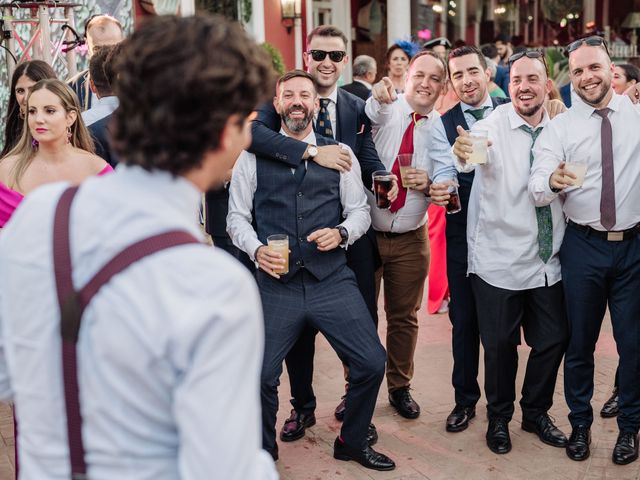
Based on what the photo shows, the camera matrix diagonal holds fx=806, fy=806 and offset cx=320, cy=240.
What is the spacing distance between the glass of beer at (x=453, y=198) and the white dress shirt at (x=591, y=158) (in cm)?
36

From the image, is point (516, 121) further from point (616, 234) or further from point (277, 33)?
point (277, 33)

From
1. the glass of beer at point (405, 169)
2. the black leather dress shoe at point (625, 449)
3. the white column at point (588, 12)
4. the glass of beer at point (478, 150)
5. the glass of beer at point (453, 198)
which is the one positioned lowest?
the black leather dress shoe at point (625, 449)

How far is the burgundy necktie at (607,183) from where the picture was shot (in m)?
3.73

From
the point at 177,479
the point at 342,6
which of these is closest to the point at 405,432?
the point at 177,479

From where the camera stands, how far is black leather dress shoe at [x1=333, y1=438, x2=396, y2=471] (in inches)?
150

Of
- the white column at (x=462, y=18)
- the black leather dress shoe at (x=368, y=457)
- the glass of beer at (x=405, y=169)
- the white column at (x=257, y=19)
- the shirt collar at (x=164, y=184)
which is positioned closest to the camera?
the shirt collar at (x=164, y=184)

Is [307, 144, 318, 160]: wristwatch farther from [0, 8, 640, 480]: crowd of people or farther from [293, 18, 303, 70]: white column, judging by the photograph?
[293, 18, 303, 70]: white column

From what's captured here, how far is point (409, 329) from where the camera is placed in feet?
14.7

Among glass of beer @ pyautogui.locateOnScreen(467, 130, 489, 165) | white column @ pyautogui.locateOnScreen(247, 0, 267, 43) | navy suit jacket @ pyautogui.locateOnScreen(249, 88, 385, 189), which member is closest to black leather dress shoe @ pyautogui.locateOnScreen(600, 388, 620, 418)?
glass of beer @ pyautogui.locateOnScreen(467, 130, 489, 165)

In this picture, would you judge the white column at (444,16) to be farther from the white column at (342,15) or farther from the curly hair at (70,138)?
the curly hair at (70,138)

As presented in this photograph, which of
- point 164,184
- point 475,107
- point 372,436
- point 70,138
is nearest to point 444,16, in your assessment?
point 475,107

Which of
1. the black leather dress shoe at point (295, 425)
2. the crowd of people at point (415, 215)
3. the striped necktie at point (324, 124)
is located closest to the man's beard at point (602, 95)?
the crowd of people at point (415, 215)

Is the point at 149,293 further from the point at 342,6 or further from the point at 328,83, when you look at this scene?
the point at 342,6

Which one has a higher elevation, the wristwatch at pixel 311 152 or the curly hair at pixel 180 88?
the curly hair at pixel 180 88
